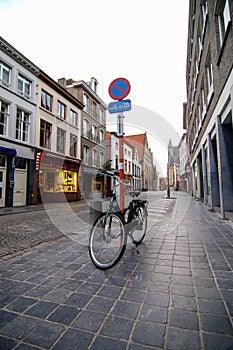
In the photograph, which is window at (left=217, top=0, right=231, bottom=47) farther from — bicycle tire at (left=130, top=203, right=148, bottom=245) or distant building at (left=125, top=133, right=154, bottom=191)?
bicycle tire at (left=130, top=203, right=148, bottom=245)

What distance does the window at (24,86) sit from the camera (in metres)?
13.5

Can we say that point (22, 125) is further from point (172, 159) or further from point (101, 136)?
point (172, 159)

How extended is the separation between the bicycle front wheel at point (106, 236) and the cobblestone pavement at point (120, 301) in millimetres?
152

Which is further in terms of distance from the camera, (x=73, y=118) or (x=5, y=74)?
(x=73, y=118)

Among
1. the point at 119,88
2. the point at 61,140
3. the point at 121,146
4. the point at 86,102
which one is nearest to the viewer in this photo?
the point at 121,146

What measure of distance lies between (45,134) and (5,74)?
15.2ft

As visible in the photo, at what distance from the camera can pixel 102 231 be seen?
117 inches

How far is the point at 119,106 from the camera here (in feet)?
11.5

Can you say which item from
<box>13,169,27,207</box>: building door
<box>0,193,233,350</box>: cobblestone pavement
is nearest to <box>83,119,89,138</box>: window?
<box>13,169,27,207</box>: building door

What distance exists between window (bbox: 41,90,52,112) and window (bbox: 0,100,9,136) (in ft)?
11.3

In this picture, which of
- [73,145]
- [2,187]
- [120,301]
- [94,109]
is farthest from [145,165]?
[94,109]

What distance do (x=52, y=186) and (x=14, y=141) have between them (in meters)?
4.95

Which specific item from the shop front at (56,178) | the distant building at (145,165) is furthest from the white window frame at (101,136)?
the shop front at (56,178)

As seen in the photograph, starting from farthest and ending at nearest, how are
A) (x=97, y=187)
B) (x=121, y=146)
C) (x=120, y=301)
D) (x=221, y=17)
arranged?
(x=97, y=187) < (x=221, y=17) < (x=121, y=146) < (x=120, y=301)
